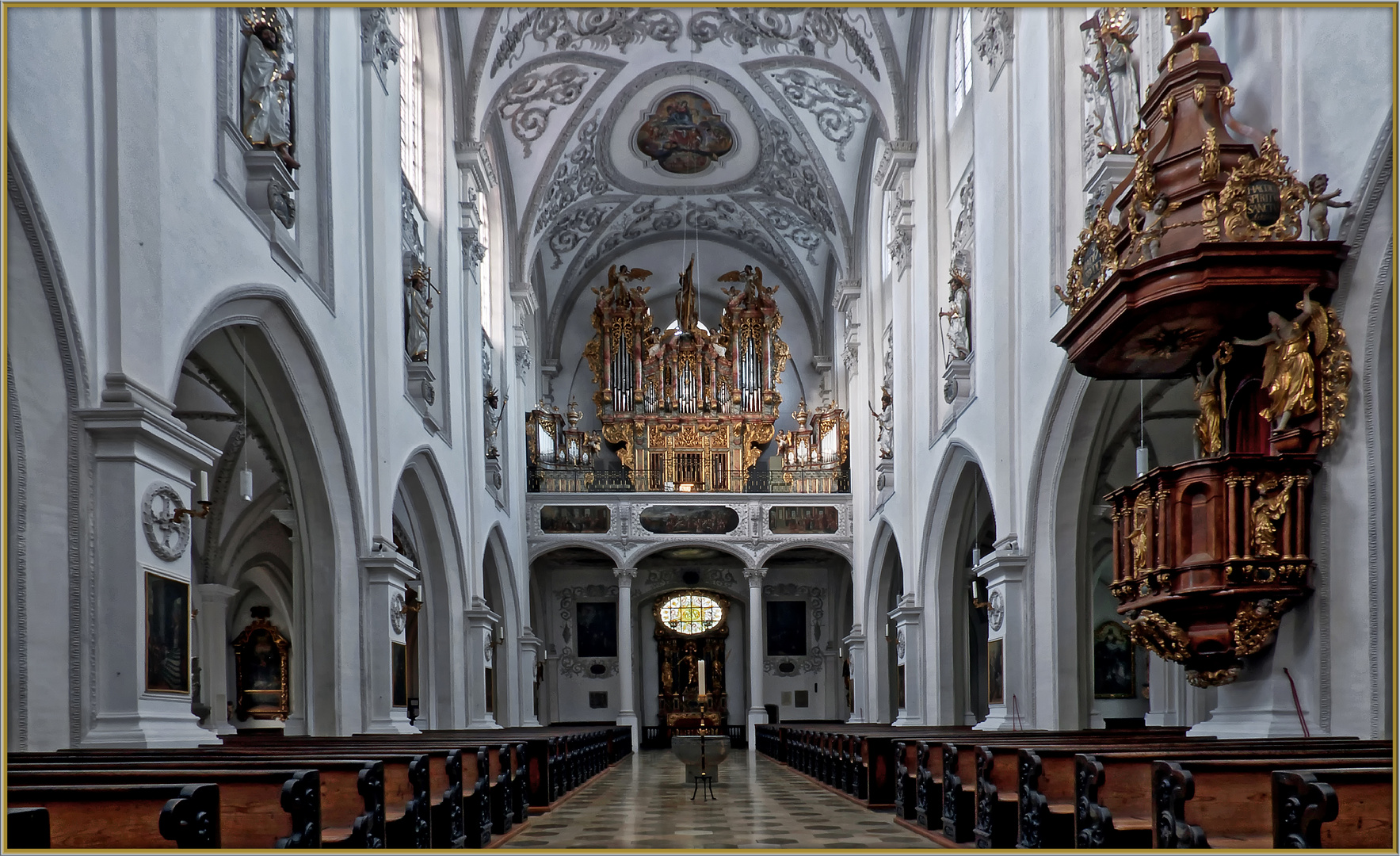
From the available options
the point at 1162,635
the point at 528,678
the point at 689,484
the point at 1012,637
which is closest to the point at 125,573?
the point at 1162,635

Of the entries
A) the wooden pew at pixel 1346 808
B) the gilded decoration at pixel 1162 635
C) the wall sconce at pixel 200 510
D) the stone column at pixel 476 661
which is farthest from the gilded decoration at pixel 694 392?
the wooden pew at pixel 1346 808

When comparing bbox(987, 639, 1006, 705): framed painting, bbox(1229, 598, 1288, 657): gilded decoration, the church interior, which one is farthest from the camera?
bbox(987, 639, 1006, 705): framed painting

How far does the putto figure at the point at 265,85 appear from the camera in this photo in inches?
413

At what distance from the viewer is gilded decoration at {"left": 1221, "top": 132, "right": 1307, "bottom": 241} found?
7.54 metres

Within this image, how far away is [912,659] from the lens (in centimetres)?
1953

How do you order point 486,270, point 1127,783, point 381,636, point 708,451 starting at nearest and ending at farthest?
point 1127,783
point 381,636
point 486,270
point 708,451

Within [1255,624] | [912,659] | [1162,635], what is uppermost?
[1255,624]

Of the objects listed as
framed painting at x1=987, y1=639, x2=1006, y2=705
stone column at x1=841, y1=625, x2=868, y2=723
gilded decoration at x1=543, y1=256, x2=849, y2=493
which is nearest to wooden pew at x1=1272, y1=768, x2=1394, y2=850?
framed painting at x1=987, y1=639, x2=1006, y2=705

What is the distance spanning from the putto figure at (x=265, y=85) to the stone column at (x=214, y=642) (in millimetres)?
11844

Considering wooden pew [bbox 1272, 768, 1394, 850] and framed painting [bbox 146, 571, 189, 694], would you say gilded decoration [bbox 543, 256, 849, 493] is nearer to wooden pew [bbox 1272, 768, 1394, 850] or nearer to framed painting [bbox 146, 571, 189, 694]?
framed painting [bbox 146, 571, 189, 694]

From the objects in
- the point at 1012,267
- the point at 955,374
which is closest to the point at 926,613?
the point at 955,374

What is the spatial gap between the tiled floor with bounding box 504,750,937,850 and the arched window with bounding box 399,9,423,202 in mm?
7770

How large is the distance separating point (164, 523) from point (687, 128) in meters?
18.6

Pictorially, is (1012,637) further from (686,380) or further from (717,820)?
(686,380)
